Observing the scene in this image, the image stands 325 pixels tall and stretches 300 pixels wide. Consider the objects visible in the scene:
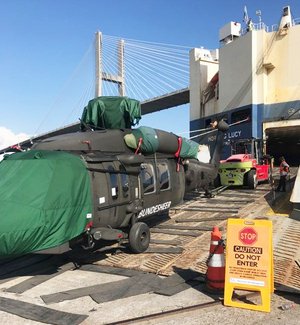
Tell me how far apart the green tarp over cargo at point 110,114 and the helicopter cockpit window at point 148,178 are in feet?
4.20

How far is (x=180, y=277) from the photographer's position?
6.91 meters

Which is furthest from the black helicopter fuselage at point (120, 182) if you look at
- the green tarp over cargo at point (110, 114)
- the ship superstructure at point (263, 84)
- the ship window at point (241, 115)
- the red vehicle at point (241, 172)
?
the ship window at point (241, 115)

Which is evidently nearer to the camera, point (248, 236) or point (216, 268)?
point (248, 236)

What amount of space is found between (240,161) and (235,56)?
66.3ft

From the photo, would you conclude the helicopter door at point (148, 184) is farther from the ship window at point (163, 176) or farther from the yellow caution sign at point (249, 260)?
the yellow caution sign at point (249, 260)

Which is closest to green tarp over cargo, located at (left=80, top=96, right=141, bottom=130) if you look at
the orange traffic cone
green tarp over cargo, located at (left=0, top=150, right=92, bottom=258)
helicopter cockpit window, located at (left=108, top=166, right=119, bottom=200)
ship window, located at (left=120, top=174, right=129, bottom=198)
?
ship window, located at (left=120, top=174, right=129, bottom=198)

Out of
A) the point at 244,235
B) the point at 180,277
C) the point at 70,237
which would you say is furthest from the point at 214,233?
the point at 70,237

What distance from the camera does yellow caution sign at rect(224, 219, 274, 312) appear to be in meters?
5.68

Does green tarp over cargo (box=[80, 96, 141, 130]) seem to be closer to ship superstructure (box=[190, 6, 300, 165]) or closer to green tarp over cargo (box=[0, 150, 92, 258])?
green tarp over cargo (box=[0, 150, 92, 258])

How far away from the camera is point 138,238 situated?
8656mm

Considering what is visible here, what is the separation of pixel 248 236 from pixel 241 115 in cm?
3039

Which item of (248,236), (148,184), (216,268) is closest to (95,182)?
(148,184)

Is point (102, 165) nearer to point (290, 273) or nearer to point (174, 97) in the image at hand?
point (290, 273)

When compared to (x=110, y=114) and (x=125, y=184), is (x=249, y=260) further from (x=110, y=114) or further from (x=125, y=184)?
(x=110, y=114)
